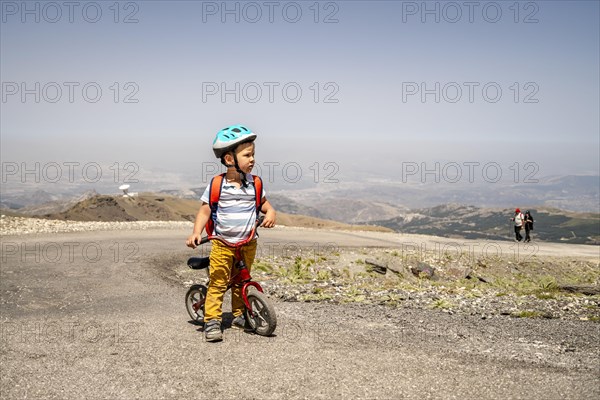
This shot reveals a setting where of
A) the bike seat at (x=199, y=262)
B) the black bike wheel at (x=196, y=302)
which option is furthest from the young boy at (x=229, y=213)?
the black bike wheel at (x=196, y=302)

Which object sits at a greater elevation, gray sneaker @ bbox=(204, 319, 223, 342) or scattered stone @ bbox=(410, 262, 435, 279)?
gray sneaker @ bbox=(204, 319, 223, 342)

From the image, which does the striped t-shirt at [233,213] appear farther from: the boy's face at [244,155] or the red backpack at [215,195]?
the boy's face at [244,155]

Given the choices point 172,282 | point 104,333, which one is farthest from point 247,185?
point 172,282

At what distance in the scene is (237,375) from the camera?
5379 millimetres

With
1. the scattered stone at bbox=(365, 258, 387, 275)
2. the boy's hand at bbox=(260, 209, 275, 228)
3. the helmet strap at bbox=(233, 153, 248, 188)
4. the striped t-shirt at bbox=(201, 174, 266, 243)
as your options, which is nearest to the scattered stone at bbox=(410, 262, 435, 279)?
the scattered stone at bbox=(365, 258, 387, 275)

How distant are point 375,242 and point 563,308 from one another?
14.8m

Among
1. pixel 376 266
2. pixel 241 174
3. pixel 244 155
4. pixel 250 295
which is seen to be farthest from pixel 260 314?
pixel 376 266

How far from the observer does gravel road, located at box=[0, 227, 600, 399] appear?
5.01 meters

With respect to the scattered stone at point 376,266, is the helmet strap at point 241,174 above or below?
above

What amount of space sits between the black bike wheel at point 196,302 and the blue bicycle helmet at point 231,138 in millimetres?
2315

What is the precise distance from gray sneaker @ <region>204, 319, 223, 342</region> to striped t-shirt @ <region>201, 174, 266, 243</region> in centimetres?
114

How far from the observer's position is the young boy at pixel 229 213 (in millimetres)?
6707

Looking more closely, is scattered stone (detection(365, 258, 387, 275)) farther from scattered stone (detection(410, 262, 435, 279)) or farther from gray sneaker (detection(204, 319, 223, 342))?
gray sneaker (detection(204, 319, 223, 342))

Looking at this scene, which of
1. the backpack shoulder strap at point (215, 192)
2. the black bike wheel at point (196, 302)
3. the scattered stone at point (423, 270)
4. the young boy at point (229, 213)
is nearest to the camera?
the young boy at point (229, 213)
